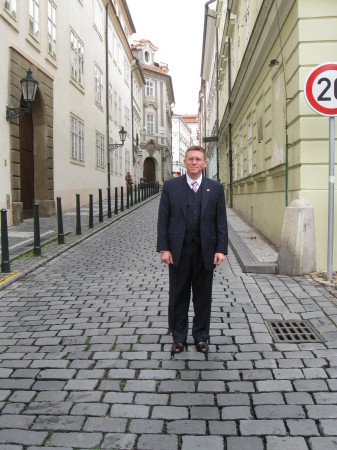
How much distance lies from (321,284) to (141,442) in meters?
4.09

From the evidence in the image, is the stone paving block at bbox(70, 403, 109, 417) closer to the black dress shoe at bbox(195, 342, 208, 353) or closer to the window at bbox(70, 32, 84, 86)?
the black dress shoe at bbox(195, 342, 208, 353)

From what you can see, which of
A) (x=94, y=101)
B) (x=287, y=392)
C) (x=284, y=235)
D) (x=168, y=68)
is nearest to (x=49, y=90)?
(x=94, y=101)

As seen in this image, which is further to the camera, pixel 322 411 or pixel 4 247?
pixel 4 247

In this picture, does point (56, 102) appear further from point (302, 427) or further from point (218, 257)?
point (302, 427)

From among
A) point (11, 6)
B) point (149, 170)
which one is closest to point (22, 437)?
point (11, 6)

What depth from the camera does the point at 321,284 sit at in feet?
19.8

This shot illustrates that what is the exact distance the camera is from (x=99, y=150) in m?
25.2

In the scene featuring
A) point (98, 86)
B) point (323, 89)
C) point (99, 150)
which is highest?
point (98, 86)

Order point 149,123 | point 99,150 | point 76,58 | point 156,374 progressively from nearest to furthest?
point 156,374 → point 76,58 → point 99,150 → point 149,123

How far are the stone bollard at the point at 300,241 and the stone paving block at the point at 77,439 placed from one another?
4.56m

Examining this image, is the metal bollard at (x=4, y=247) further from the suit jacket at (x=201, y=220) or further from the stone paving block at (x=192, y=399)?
the stone paving block at (x=192, y=399)

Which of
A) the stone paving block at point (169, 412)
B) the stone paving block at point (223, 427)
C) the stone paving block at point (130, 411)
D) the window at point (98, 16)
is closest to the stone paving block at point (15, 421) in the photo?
the stone paving block at point (130, 411)

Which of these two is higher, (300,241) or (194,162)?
(194,162)

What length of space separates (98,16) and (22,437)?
2548cm
